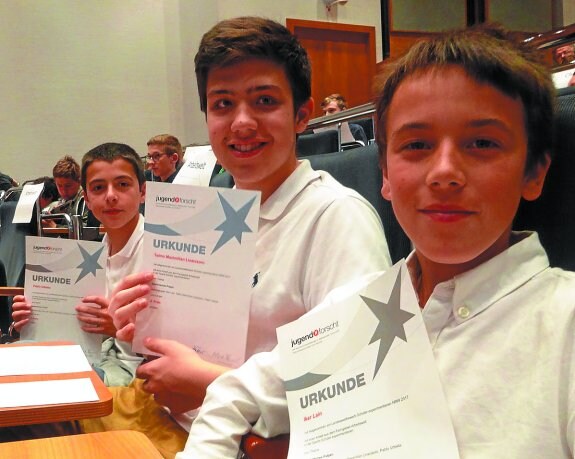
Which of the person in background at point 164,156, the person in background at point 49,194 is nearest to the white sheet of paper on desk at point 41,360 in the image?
the person in background at point 164,156

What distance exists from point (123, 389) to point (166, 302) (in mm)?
318

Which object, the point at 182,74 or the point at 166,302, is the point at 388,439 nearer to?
the point at 166,302

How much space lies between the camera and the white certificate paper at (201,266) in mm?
1114

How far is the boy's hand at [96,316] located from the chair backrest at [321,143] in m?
0.93

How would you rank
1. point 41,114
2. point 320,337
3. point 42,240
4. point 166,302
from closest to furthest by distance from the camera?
point 320,337, point 166,302, point 42,240, point 41,114

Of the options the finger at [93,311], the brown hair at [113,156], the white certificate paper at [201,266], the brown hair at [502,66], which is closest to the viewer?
the brown hair at [502,66]

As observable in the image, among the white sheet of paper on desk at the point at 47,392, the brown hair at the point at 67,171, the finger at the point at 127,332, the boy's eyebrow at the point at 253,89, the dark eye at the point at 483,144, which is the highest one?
the brown hair at the point at 67,171

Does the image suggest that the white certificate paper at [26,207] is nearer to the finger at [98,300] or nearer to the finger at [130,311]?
the finger at [98,300]

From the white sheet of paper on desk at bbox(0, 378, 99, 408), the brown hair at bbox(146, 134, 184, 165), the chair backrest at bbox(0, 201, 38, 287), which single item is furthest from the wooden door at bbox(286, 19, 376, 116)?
the white sheet of paper on desk at bbox(0, 378, 99, 408)

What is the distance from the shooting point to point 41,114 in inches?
273

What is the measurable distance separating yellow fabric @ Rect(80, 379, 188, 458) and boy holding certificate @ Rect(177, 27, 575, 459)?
333 mm

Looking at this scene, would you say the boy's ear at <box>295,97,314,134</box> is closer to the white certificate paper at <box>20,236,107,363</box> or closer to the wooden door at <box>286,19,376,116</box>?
the white certificate paper at <box>20,236,107,363</box>

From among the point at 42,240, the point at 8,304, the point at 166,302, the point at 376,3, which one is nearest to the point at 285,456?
the point at 166,302

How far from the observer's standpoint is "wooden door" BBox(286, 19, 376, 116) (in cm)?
767
